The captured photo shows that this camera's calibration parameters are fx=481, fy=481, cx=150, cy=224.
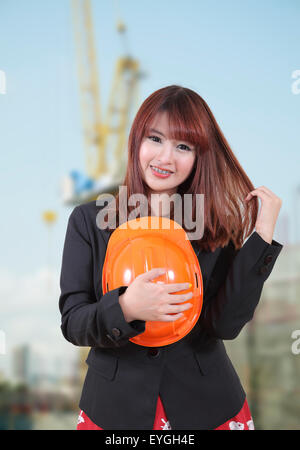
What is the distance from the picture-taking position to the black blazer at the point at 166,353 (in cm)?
72

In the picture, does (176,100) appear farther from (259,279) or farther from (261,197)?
(259,279)

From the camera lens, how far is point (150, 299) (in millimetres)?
626

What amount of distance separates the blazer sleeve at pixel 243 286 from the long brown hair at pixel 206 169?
2.8 inches

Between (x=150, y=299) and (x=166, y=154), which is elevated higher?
(x=166, y=154)

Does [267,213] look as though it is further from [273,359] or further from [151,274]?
[273,359]

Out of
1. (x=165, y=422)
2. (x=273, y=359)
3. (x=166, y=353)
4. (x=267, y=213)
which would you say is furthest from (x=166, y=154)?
(x=273, y=359)

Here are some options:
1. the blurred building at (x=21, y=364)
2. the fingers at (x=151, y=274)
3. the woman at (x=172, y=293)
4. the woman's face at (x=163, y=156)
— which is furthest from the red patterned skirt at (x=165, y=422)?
the blurred building at (x=21, y=364)

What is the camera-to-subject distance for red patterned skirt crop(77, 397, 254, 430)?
733 millimetres

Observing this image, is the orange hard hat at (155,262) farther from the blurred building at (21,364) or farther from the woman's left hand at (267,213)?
the blurred building at (21,364)

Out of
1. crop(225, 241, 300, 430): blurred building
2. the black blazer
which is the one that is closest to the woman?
the black blazer

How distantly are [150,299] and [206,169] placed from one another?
0.30m

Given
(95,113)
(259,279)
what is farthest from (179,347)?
(95,113)
